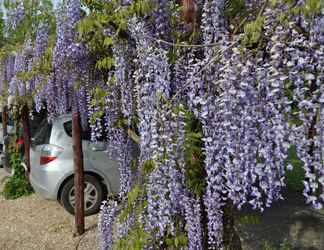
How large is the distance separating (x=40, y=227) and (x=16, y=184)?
6.96 ft

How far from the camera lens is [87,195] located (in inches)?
277

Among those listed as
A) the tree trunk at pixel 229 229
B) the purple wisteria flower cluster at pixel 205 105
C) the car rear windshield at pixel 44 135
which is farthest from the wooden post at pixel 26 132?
the tree trunk at pixel 229 229

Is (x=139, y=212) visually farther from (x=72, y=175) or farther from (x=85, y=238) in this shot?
(x=72, y=175)

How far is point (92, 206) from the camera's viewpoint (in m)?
7.05

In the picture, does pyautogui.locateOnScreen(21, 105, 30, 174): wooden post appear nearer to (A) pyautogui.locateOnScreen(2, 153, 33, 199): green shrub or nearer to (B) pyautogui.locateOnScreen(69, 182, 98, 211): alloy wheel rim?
(A) pyautogui.locateOnScreen(2, 153, 33, 199): green shrub

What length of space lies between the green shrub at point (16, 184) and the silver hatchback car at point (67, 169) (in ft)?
4.62

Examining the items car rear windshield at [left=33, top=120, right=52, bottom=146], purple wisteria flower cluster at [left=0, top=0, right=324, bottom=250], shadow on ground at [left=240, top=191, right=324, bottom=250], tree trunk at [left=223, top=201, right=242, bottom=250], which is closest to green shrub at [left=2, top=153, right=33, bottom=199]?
car rear windshield at [left=33, top=120, right=52, bottom=146]

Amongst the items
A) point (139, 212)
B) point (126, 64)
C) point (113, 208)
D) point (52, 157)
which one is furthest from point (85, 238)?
→ point (126, 64)

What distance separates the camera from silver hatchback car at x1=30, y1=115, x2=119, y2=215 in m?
6.92

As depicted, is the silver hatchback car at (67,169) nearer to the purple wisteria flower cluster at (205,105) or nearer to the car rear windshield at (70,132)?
the car rear windshield at (70,132)

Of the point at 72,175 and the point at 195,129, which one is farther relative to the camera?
the point at 72,175

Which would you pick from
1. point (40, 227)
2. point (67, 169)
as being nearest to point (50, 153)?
point (67, 169)

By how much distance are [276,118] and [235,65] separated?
0.33 meters

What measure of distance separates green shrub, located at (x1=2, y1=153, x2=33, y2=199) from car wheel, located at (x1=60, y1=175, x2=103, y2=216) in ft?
5.65
